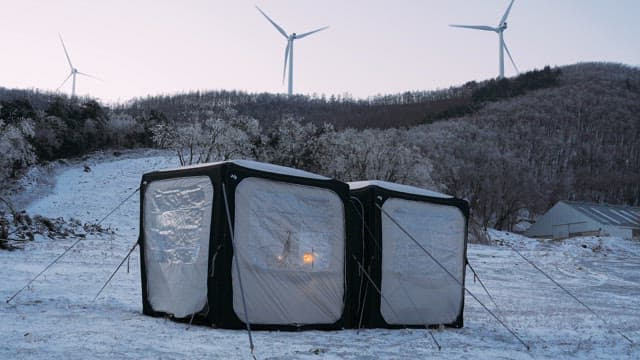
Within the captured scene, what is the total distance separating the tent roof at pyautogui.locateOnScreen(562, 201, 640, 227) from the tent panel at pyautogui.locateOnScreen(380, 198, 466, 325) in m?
52.2

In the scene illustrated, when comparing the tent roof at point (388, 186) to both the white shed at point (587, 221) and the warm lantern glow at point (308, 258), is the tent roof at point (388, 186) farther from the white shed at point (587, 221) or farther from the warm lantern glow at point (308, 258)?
the white shed at point (587, 221)

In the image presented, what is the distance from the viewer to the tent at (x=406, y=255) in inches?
375

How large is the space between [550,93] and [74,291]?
148 m

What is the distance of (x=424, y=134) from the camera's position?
3952 inches

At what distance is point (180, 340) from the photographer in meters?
7.04

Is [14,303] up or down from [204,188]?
down

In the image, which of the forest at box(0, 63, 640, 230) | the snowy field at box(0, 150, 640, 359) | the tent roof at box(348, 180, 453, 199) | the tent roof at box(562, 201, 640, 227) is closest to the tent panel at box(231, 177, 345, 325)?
the snowy field at box(0, 150, 640, 359)

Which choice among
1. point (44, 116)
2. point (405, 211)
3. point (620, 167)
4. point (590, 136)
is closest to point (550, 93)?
point (590, 136)

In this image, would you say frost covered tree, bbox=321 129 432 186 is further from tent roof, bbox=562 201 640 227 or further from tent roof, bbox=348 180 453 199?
tent roof, bbox=348 180 453 199

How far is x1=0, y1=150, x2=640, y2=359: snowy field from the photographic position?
6566mm

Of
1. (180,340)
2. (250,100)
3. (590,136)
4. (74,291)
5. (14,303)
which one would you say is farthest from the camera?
(250,100)

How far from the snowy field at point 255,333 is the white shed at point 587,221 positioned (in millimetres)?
38218

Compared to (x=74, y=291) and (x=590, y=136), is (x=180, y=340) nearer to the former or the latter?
(x=74, y=291)

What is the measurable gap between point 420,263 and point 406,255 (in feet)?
1.19
